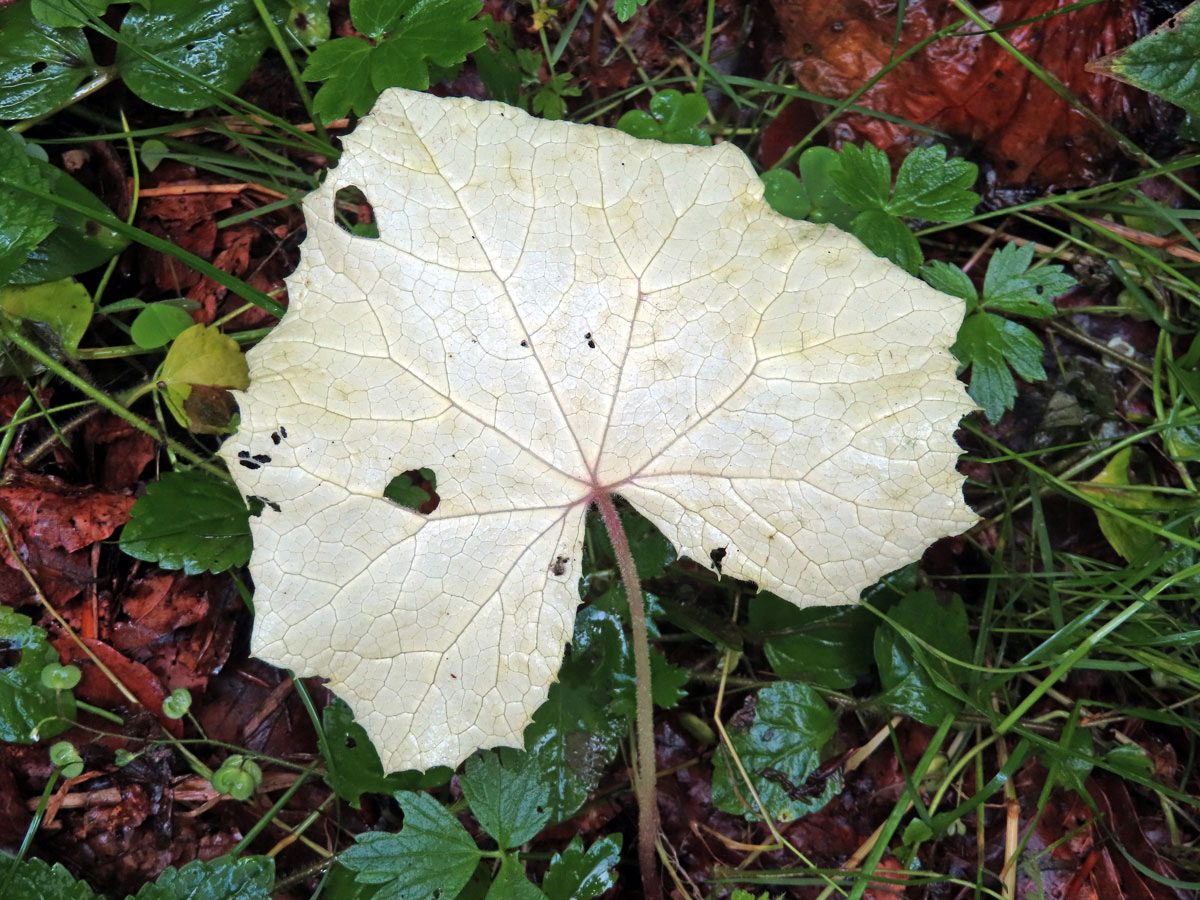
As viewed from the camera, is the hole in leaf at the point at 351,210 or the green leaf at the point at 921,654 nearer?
the green leaf at the point at 921,654

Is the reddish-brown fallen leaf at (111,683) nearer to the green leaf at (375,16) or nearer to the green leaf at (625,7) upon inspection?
the green leaf at (375,16)

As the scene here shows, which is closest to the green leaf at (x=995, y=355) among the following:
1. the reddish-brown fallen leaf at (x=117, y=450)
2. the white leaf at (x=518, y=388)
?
the white leaf at (x=518, y=388)

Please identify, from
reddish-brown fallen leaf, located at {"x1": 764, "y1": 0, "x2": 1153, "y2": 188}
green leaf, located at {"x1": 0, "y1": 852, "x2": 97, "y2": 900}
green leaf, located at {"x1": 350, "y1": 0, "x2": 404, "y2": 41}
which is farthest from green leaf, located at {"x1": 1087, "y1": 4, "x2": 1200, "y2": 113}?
green leaf, located at {"x1": 0, "y1": 852, "x2": 97, "y2": 900}

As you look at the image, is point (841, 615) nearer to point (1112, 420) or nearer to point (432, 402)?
point (1112, 420)

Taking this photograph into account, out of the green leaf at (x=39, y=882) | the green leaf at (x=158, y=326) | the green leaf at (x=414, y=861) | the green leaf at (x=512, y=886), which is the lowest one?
the green leaf at (x=39, y=882)

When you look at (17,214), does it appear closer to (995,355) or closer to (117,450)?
(117,450)

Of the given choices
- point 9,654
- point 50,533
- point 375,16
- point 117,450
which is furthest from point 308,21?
point 9,654

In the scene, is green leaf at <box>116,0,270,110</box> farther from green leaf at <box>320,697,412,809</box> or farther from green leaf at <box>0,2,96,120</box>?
green leaf at <box>320,697,412,809</box>
